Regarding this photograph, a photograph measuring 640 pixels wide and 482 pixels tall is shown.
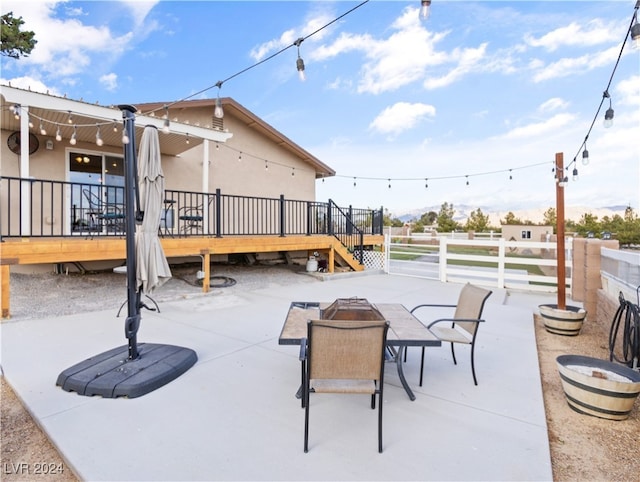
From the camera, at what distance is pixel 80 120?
6.90 meters

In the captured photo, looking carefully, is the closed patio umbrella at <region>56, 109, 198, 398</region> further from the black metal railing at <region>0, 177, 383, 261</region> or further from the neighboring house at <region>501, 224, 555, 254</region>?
the neighboring house at <region>501, 224, 555, 254</region>

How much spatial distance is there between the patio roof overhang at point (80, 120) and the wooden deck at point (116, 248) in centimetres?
214

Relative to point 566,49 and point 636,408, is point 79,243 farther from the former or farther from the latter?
point 566,49

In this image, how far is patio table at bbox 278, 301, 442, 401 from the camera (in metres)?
2.45

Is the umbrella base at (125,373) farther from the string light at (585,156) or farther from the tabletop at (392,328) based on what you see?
the string light at (585,156)

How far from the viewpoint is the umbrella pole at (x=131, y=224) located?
3046 mm

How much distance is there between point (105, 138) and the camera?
26.1ft

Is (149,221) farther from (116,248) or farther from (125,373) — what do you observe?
(116,248)

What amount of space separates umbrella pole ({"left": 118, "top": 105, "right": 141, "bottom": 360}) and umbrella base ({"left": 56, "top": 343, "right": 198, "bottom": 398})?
18 cm

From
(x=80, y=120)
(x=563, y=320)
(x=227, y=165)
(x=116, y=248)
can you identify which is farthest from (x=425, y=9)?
(x=227, y=165)

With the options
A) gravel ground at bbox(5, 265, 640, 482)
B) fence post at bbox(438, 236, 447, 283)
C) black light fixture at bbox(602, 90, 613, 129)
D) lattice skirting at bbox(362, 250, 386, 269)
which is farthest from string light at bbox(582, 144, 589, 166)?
lattice skirting at bbox(362, 250, 386, 269)

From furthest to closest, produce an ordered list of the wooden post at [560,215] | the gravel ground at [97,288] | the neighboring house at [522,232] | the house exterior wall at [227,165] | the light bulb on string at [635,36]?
the neighboring house at [522,232] < the house exterior wall at [227,165] < the gravel ground at [97,288] < the wooden post at [560,215] < the light bulb on string at [635,36]

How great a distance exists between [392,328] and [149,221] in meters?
2.55

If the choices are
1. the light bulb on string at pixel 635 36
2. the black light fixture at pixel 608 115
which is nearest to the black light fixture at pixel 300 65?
the light bulb on string at pixel 635 36
